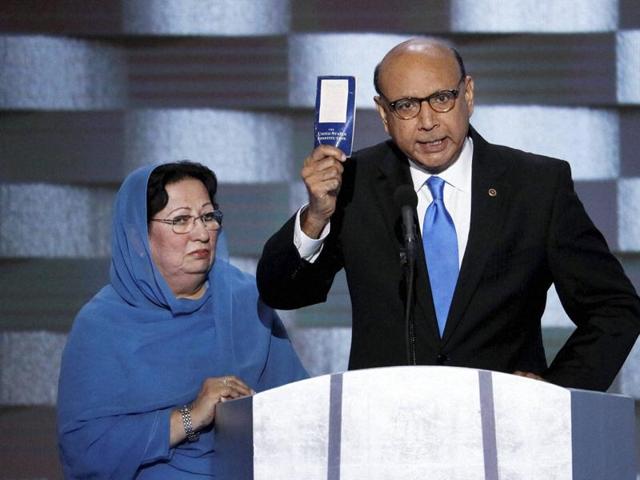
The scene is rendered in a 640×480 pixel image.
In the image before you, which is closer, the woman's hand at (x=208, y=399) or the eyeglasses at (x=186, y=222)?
the woman's hand at (x=208, y=399)

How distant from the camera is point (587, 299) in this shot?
88.7 inches

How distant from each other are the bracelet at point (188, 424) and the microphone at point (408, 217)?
768mm

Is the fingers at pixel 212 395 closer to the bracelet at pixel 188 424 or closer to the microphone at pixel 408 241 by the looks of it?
the bracelet at pixel 188 424

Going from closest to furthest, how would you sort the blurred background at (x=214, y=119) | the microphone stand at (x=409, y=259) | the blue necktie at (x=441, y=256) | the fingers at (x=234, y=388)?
the microphone stand at (x=409, y=259), the blue necktie at (x=441, y=256), the fingers at (x=234, y=388), the blurred background at (x=214, y=119)

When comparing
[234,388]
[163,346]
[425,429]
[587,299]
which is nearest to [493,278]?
[587,299]

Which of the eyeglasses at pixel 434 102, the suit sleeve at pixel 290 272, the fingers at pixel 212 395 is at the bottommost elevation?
the fingers at pixel 212 395

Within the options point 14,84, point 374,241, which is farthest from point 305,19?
point 374,241

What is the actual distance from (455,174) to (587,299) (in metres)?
0.37

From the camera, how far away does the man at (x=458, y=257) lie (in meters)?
2.22

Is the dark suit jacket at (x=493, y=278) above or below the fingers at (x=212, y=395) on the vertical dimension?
above

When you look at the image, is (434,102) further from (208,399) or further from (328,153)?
(208,399)

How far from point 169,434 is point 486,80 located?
170 cm

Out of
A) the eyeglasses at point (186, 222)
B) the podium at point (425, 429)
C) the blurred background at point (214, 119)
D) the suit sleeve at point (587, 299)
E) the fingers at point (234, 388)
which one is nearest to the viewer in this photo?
the podium at point (425, 429)

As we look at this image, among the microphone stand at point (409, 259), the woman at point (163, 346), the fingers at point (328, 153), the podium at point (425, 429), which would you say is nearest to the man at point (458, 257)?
the fingers at point (328, 153)
